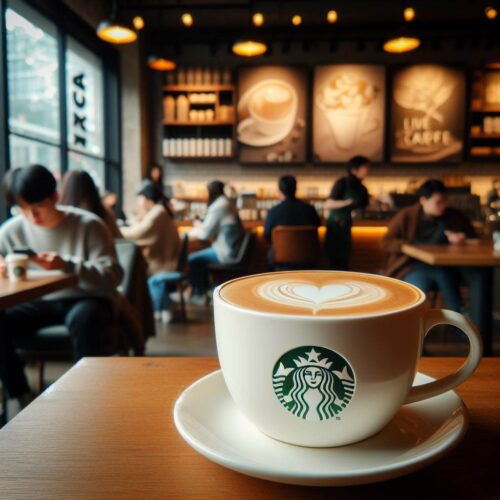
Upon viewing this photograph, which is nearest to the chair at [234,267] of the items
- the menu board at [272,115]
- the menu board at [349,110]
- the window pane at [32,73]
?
the window pane at [32,73]

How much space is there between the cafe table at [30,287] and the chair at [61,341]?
0.64 ft

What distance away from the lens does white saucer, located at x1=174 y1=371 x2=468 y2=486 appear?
1.17 feet

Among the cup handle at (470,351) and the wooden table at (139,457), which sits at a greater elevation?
the cup handle at (470,351)

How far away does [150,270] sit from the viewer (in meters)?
4.42

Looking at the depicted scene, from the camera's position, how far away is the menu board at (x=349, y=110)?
7.66 meters

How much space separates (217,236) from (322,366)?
15.8ft

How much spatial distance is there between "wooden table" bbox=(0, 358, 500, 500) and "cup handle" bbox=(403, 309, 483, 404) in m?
0.05

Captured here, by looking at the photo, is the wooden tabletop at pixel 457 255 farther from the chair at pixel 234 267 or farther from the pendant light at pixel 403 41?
the pendant light at pixel 403 41

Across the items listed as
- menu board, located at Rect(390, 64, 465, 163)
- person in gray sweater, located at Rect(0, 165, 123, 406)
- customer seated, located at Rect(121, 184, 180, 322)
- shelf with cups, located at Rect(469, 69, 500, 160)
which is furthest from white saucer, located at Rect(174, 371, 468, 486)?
shelf with cups, located at Rect(469, 69, 500, 160)

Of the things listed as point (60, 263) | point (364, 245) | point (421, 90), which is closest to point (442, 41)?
point (421, 90)

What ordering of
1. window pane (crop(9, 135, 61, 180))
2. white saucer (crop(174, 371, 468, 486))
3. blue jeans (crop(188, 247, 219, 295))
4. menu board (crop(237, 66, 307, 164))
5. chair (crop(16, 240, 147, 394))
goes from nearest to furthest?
white saucer (crop(174, 371, 468, 486))
chair (crop(16, 240, 147, 394))
window pane (crop(9, 135, 61, 180))
blue jeans (crop(188, 247, 219, 295))
menu board (crop(237, 66, 307, 164))

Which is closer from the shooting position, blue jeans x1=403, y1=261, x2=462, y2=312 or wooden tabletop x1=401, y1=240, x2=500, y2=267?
wooden tabletop x1=401, y1=240, x2=500, y2=267

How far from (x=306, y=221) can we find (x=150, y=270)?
1.61 meters

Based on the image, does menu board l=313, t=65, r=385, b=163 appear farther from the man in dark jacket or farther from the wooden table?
the wooden table
